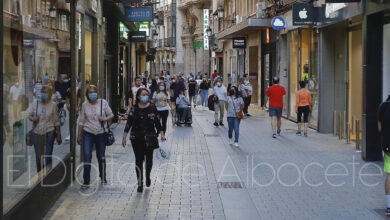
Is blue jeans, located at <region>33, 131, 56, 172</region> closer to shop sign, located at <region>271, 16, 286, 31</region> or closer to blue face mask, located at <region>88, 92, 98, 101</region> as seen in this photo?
blue face mask, located at <region>88, 92, 98, 101</region>

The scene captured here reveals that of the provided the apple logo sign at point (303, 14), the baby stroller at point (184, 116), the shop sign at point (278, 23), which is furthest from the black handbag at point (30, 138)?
the shop sign at point (278, 23)

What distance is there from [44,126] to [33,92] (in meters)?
0.88

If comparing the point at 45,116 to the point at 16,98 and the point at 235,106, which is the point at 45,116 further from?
the point at 235,106

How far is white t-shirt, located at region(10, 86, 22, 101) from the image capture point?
7.47 m

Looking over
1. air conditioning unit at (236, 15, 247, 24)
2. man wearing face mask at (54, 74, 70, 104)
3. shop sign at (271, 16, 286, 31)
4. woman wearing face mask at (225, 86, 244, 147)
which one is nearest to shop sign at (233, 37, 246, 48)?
air conditioning unit at (236, 15, 247, 24)

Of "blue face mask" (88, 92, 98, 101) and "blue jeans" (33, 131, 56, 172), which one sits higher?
"blue face mask" (88, 92, 98, 101)

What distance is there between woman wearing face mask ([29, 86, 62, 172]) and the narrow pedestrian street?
0.82 metres

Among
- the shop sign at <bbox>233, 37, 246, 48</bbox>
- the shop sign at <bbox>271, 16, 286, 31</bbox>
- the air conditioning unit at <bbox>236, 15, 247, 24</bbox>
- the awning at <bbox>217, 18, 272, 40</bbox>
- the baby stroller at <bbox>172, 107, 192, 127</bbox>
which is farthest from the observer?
the shop sign at <bbox>233, 37, 246, 48</bbox>

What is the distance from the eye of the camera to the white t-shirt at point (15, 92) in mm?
7471

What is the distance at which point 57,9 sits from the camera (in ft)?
36.6

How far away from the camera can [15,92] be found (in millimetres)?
7629

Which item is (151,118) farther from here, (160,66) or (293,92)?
(160,66)

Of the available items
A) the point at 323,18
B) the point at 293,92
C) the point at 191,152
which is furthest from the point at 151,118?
the point at 293,92

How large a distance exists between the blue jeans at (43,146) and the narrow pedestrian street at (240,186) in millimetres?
707
